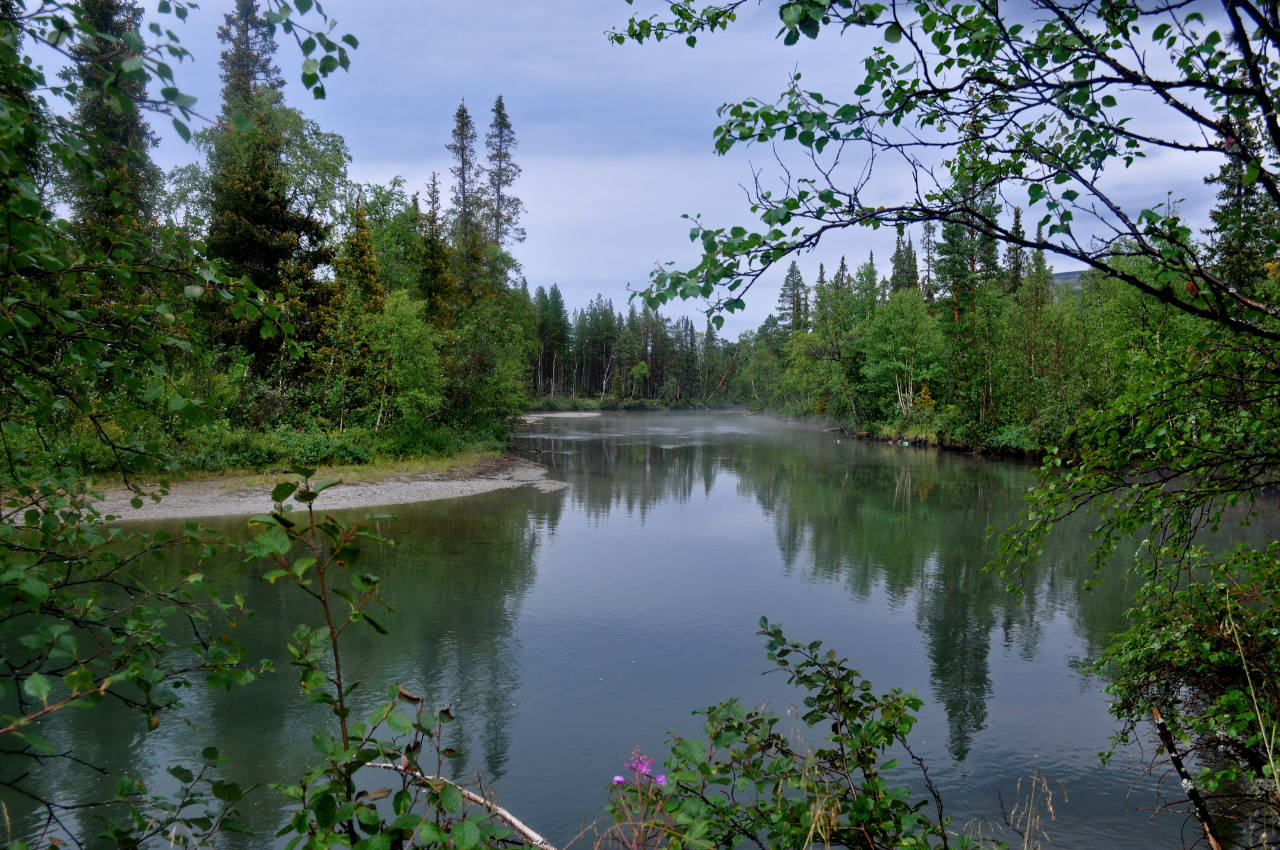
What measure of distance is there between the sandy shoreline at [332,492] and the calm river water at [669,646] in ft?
3.94

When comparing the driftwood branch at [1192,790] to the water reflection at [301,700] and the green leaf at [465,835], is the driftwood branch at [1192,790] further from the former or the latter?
the water reflection at [301,700]

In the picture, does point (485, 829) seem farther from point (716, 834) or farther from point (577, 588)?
point (577, 588)

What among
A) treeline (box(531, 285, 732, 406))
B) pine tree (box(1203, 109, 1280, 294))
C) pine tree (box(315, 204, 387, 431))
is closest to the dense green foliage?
pine tree (box(1203, 109, 1280, 294))

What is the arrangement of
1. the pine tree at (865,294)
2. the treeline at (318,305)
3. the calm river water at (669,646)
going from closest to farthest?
1. the calm river water at (669,646)
2. the treeline at (318,305)
3. the pine tree at (865,294)

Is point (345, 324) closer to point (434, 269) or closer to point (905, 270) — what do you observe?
point (434, 269)

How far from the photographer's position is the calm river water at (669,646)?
655cm

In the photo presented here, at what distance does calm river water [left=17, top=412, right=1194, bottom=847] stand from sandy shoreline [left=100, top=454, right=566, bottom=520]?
1200 mm

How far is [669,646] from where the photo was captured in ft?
32.2

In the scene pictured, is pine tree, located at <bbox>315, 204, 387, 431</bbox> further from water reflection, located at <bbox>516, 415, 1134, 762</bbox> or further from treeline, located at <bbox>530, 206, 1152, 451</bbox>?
treeline, located at <bbox>530, 206, 1152, 451</bbox>

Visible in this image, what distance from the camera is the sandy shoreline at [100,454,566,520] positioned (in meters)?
16.2

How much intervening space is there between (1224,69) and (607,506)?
18715 mm

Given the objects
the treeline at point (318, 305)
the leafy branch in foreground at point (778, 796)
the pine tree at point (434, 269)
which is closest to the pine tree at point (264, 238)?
the treeline at point (318, 305)

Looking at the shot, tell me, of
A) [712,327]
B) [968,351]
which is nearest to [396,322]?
[712,327]

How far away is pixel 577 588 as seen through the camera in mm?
12398
